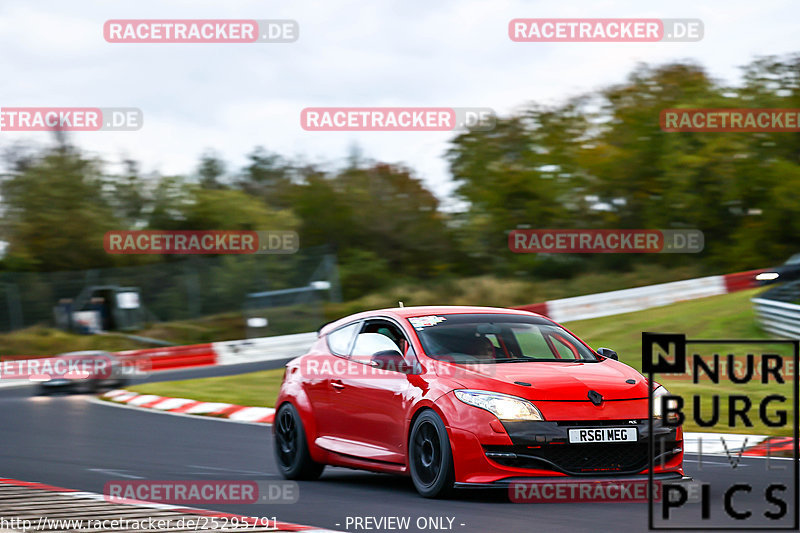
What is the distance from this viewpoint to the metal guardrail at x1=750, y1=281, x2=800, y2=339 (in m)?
18.8

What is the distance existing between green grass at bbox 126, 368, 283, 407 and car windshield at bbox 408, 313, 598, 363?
923cm

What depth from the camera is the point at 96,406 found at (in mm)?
19219

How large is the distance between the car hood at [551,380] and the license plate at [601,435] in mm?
221

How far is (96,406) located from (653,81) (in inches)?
1090

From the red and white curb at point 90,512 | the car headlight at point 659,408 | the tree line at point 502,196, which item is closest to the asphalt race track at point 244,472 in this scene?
the red and white curb at point 90,512

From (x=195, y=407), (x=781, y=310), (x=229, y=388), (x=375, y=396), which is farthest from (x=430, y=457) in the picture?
(x=229, y=388)

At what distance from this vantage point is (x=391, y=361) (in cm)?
865

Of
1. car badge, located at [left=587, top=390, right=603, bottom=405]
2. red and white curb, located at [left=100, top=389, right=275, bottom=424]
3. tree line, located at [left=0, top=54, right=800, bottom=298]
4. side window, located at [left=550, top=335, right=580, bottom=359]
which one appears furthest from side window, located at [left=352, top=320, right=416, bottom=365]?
tree line, located at [left=0, top=54, right=800, bottom=298]

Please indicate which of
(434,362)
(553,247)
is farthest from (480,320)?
(553,247)

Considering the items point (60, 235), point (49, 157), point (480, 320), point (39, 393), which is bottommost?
point (39, 393)

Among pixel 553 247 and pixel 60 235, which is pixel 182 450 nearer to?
pixel 553 247

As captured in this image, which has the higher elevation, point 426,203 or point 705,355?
point 426,203

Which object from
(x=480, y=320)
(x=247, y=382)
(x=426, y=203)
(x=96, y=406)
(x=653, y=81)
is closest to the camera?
(x=480, y=320)

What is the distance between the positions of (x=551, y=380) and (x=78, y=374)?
16.6m
